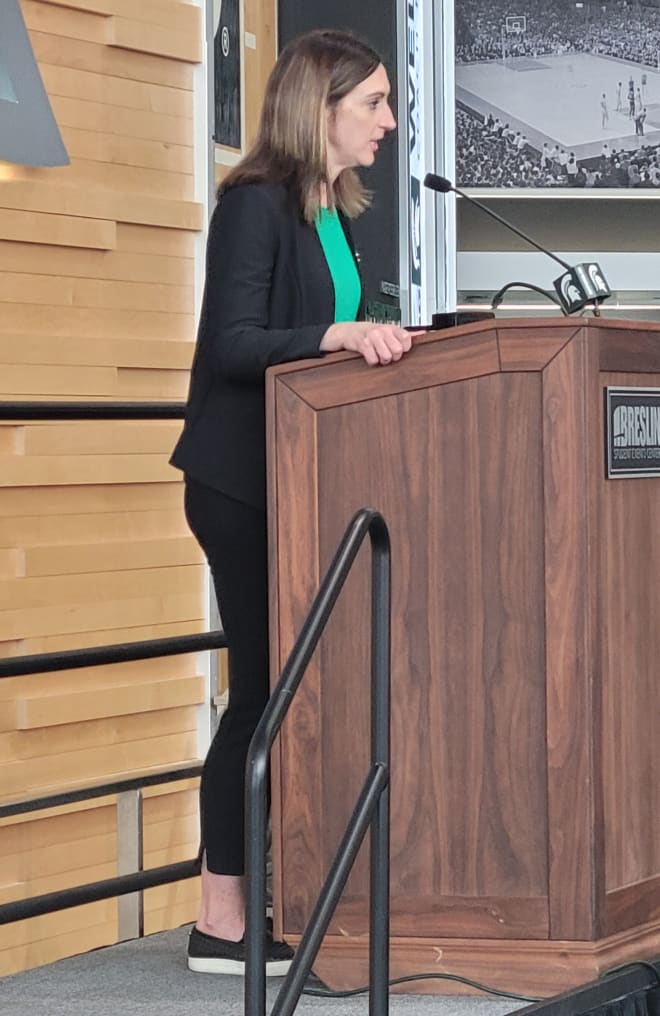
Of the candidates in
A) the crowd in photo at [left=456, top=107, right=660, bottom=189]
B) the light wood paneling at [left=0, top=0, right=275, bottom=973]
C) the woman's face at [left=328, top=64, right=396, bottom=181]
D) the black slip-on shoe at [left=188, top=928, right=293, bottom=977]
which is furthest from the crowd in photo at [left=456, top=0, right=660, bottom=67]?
the black slip-on shoe at [left=188, top=928, right=293, bottom=977]

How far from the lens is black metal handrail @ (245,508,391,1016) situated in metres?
1.77

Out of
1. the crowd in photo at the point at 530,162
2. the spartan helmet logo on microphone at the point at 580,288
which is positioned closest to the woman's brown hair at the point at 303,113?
the spartan helmet logo on microphone at the point at 580,288

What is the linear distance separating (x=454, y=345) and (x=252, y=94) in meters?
1.91

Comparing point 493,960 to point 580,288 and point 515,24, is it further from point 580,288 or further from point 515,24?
point 515,24

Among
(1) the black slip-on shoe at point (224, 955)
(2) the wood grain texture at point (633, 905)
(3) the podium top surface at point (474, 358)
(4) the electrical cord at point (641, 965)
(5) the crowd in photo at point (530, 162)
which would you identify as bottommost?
(1) the black slip-on shoe at point (224, 955)

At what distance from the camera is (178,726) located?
147 inches

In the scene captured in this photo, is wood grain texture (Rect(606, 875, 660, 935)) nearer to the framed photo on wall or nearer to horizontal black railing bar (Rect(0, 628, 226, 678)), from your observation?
horizontal black railing bar (Rect(0, 628, 226, 678))

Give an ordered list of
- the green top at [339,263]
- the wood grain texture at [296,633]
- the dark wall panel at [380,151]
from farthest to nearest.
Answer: the dark wall panel at [380,151] < the green top at [339,263] < the wood grain texture at [296,633]

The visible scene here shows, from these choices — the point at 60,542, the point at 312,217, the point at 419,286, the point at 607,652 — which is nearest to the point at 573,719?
the point at 607,652

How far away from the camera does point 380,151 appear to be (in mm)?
4816

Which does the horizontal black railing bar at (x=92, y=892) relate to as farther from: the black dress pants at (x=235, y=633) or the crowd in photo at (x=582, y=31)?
the crowd in photo at (x=582, y=31)

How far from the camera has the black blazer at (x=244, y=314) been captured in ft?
8.19

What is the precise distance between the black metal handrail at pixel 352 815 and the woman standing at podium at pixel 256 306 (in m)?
0.41

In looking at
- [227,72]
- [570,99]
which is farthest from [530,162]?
[227,72]
